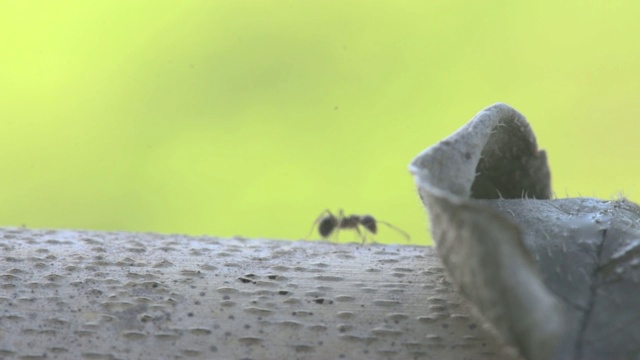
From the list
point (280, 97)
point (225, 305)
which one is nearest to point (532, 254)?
point (225, 305)

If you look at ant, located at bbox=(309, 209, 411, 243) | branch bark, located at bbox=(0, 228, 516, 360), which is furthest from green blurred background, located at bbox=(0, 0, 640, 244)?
branch bark, located at bbox=(0, 228, 516, 360)

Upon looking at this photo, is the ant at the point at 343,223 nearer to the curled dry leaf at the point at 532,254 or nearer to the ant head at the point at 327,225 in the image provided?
the ant head at the point at 327,225

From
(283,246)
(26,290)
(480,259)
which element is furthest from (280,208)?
(480,259)

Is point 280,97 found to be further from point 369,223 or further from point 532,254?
point 532,254

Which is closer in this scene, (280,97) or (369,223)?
(369,223)

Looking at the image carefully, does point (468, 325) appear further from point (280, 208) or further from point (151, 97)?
point (151, 97)

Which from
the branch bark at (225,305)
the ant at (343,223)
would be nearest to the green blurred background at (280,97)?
the ant at (343,223)
